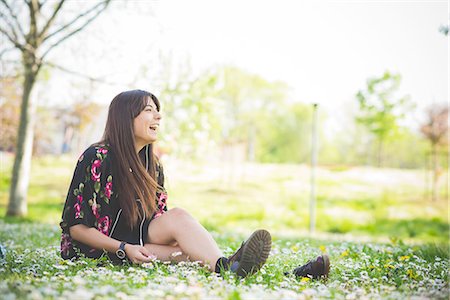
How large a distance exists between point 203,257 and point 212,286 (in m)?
0.69

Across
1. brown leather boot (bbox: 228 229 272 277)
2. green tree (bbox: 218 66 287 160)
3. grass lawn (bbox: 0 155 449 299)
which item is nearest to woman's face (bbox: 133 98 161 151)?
grass lawn (bbox: 0 155 449 299)

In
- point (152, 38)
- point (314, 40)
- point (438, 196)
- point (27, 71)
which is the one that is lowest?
point (438, 196)

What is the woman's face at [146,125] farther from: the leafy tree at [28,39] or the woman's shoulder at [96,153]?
the leafy tree at [28,39]

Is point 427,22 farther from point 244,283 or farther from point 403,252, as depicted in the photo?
point 244,283

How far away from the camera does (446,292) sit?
288cm

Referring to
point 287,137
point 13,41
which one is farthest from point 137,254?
point 287,137

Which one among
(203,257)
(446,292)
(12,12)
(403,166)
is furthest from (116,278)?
(403,166)

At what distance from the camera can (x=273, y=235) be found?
9305 mm

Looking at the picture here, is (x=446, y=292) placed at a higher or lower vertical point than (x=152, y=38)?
lower

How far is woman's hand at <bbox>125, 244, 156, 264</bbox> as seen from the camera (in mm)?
3538

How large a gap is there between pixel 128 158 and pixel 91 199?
1.47ft

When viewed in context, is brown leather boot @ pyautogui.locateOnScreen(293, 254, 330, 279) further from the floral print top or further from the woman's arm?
the floral print top

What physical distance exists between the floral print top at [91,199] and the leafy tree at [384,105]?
1754 centimetres

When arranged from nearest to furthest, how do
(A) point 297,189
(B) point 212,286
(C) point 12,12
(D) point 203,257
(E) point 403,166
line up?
(B) point 212,286, (D) point 203,257, (C) point 12,12, (A) point 297,189, (E) point 403,166
